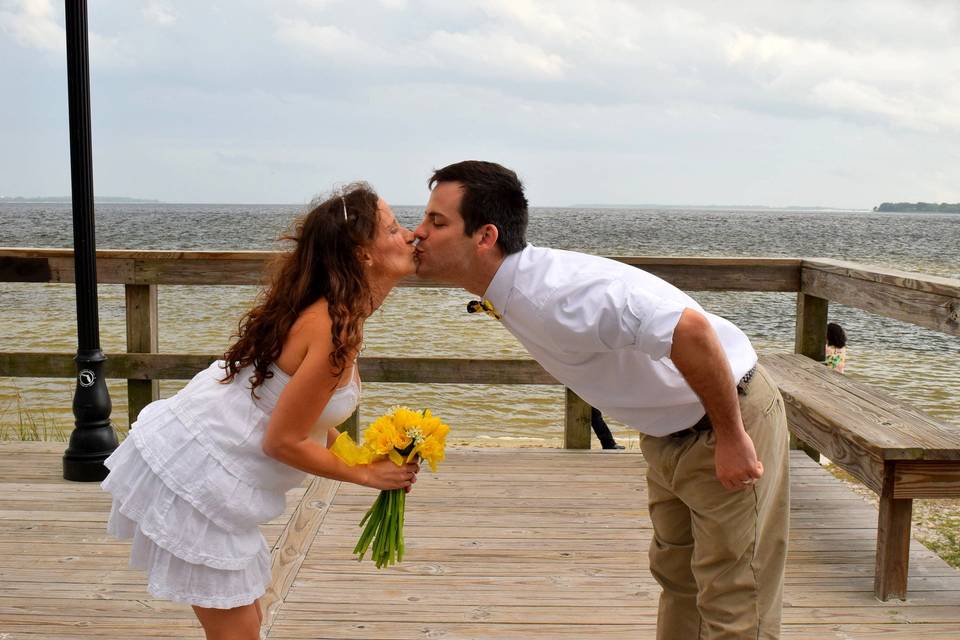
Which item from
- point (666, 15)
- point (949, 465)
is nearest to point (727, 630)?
point (949, 465)

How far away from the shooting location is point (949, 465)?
10.6 feet

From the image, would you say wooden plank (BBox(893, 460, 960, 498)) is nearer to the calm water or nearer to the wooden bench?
the wooden bench

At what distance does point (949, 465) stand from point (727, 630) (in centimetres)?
141

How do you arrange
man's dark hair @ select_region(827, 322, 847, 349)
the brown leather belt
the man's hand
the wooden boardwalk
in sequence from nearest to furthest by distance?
the man's hand < the brown leather belt < the wooden boardwalk < man's dark hair @ select_region(827, 322, 847, 349)

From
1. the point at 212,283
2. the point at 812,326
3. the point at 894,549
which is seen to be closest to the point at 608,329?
the point at 894,549

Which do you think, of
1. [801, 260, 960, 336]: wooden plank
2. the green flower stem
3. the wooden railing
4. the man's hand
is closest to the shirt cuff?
the man's hand

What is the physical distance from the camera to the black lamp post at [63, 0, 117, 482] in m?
4.48

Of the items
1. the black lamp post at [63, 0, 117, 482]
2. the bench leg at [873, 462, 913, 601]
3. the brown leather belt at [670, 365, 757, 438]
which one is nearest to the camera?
the brown leather belt at [670, 365, 757, 438]

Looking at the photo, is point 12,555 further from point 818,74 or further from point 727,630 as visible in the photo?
point 818,74

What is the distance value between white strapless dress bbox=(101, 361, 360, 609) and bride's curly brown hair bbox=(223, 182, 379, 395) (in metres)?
0.06

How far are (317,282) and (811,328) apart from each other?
141 inches

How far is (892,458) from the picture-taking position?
3.21 metres

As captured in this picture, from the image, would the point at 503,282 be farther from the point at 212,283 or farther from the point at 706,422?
the point at 212,283

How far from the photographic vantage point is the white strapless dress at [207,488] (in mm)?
→ 2225
